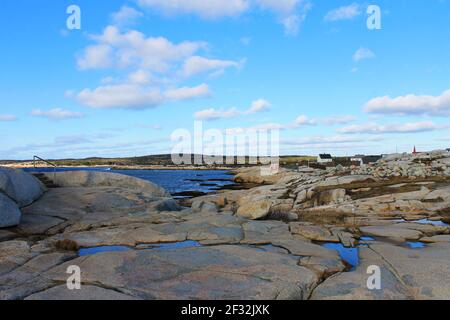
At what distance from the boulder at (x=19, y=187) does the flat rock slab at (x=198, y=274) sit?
8.95 metres

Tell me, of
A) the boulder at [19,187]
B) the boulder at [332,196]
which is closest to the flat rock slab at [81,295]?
the boulder at [19,187]

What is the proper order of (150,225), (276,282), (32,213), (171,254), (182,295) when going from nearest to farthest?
(182,295)
(276,282)
(171,254)
(150,225)
(32,213)

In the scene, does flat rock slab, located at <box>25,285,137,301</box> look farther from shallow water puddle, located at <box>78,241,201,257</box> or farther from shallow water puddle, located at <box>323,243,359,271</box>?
shallow water puddle, located at <box>323,243,359,271</box>

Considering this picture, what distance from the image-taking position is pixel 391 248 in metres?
12.4

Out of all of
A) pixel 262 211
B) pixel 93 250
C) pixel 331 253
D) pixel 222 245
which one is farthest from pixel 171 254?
pixel 262 211

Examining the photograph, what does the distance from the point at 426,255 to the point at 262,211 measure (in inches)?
355

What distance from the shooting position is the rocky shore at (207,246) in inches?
325

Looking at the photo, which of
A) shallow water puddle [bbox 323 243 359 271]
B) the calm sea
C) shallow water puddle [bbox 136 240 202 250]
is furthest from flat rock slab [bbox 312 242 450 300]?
the calm sea

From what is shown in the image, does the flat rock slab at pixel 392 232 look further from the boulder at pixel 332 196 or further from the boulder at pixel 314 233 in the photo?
the boulder at pixel 332 196

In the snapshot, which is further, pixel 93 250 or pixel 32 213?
pixel 32 213

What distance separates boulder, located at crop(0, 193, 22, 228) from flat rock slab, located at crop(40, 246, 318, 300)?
20.5ft

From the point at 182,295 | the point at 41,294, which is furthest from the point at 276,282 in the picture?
the point at 41,294
